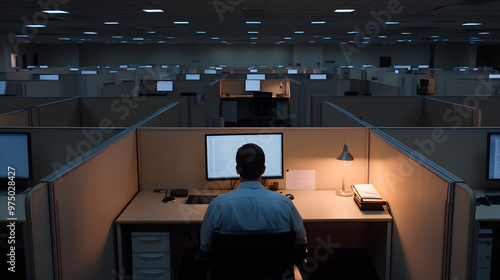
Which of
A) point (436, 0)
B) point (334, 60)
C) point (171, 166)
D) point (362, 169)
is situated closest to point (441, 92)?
point (436, 0)

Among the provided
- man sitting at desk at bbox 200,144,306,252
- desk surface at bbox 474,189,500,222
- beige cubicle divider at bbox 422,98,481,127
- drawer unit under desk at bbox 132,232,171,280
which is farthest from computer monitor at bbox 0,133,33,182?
beige cubicle divider at bbox 422,98,481,127

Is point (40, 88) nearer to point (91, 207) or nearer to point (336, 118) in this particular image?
point (336, 118)

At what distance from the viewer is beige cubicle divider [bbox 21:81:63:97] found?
6.62m

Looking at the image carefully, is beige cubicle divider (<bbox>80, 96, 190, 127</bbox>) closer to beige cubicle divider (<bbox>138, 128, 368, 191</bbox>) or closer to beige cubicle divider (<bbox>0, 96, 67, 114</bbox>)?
beige cubicle divider (<bbox>0, 96, 67, 114</bbox>)

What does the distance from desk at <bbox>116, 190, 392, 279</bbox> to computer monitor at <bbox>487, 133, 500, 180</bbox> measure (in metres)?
0.83

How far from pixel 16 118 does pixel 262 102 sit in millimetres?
5649

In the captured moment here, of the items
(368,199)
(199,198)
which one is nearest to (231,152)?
(199,198)

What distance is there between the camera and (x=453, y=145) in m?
2.87

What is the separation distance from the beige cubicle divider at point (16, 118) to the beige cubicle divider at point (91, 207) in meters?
1.32

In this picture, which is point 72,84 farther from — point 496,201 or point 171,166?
point 496,201

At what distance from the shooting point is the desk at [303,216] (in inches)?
93.8

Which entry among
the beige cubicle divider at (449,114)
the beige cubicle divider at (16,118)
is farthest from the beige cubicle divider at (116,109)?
the beige cubicle divider at (449,114)
